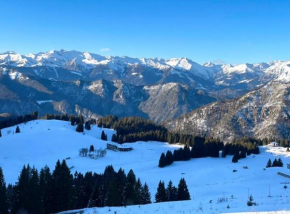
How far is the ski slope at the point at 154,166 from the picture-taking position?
30.8m

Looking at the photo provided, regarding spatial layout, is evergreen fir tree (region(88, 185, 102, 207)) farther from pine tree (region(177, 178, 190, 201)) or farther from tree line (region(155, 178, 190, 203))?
pine tree (region(177, 178, 190, 201))

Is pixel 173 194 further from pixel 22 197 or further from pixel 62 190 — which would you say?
pixel 22 197

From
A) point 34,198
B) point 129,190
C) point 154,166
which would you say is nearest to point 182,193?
point 129,190

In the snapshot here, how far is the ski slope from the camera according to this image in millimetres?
30825

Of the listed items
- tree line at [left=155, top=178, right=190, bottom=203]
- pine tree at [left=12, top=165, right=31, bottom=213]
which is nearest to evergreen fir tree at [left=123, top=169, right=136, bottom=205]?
tree line at [left=155, top=178, right=190, bottom=203]

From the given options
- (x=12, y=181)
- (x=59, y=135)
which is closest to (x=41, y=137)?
(x=59, y=135)

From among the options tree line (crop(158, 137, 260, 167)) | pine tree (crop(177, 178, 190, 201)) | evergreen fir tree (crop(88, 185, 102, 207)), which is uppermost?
tree line (crop(158, 137, 260, 167))

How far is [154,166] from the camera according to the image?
375 feet

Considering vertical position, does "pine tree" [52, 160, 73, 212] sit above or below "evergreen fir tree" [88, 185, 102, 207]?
above

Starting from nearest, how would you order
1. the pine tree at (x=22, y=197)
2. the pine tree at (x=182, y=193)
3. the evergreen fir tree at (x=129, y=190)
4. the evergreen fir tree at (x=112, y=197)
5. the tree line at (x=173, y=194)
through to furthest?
the pine tree at (x=22, y=197)
the evergreen fir tree at (x=112, y=197)
the evergreen fir tree at (x=129, y=190)
the pine tree at (x=182, y=193)
the tree line at (x=173, y=194)

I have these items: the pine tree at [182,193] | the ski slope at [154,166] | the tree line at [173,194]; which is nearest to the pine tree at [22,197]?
the ski slope at [154,166]

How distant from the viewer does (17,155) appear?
132 m

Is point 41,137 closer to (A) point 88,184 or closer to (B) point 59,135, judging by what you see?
(B) point 59,135

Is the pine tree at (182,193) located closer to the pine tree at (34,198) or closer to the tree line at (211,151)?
the pine tree at (34,198)
